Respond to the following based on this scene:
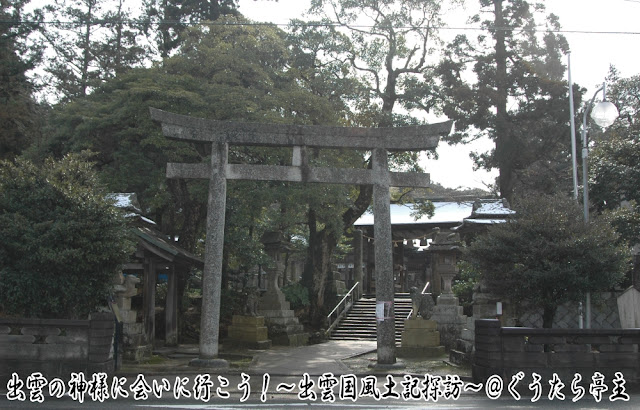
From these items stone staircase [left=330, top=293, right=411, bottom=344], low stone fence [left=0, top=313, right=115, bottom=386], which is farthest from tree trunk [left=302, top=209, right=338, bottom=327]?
low stone fence [left=0, top=313, right=115, bottom=386]

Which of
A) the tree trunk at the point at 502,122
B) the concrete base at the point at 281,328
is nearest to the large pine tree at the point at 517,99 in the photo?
the tree trunk at the point at 502,122

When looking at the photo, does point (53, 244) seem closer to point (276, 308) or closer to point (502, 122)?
point (276, 308)

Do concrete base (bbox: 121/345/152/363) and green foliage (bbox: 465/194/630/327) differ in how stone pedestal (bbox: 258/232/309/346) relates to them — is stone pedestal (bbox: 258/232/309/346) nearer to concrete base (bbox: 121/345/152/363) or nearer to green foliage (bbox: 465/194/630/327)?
concrete base (bbox: 121/345/152/363)

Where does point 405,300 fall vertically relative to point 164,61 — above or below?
below

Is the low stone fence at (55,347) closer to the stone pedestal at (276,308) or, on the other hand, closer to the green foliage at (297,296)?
the stone pedestal at (276,308)

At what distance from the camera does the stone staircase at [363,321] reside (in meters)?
25.5

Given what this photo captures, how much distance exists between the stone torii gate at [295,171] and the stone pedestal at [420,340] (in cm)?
452

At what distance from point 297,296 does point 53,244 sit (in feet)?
46.9

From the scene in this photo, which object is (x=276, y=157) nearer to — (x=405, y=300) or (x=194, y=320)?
(x=194, y=320)

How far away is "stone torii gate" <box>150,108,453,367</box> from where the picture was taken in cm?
1386

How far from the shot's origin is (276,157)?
66.3 ft

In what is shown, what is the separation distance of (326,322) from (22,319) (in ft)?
52.2

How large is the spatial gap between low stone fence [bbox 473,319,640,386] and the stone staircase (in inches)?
480

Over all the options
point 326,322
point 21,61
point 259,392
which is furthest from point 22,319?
point 21,61
